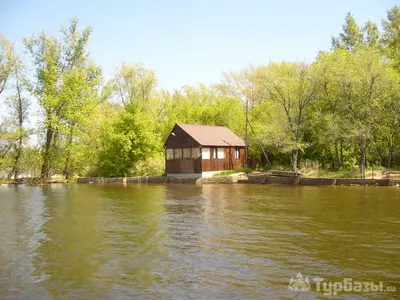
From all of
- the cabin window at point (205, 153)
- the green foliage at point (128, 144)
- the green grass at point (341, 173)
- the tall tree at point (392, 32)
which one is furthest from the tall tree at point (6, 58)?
the tall tree at point (392, 32)

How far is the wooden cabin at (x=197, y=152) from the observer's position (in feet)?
130

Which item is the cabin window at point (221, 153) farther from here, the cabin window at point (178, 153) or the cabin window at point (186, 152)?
the cabin window at point (178, 153)

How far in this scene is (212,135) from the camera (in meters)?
42.7

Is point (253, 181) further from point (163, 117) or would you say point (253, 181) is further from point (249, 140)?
Result: point (163, 117)

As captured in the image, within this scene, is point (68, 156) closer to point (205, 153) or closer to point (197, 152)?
point (197, 152)

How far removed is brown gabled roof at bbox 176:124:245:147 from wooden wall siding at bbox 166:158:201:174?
7.51 feet

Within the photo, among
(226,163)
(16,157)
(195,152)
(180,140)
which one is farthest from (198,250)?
(16,157)

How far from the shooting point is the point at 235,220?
17172 millimetres

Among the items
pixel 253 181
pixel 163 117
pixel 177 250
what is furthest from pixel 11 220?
pixel 163 117

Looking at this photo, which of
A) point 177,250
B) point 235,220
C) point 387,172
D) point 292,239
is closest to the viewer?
point 177,250

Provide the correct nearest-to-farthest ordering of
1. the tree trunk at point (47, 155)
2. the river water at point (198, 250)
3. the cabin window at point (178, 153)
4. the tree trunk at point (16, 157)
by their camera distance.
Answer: the river water at point (198, 250), the cabin window at point (178, 153), the tree trunk at point (16, 157), the tree trunk at point (47, 155)

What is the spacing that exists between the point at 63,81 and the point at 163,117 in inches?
894

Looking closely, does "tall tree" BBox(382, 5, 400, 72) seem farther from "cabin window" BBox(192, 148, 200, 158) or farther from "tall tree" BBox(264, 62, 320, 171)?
"cabin window" BBox(192, 148, 200, 158)

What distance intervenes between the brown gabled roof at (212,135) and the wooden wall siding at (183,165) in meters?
2.29
